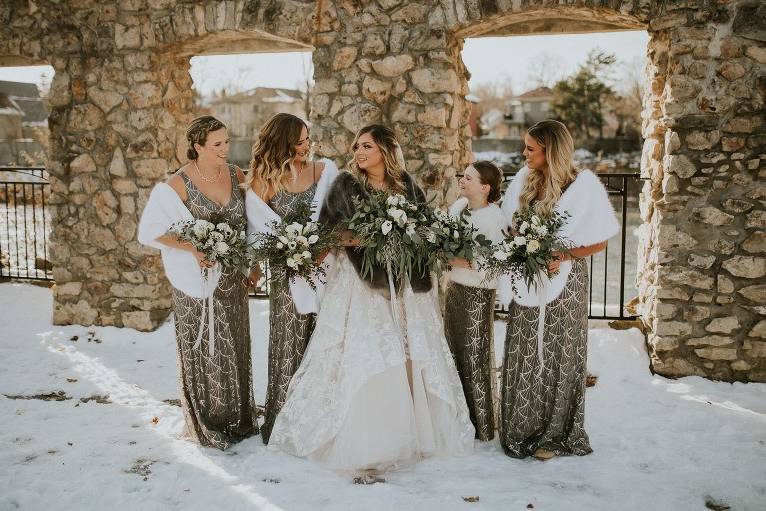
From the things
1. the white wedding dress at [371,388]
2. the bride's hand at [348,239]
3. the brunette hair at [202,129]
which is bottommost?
the white wedding dress at [371,388]

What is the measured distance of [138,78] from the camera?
646cm

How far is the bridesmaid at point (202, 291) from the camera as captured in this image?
3.99m

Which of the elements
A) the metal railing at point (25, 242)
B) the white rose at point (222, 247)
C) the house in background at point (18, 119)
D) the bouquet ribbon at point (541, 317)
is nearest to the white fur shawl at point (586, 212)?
the bouquet ribbon at point (541, 317)

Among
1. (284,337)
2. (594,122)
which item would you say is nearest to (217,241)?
(284,337)

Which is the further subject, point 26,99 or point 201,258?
point 26,99

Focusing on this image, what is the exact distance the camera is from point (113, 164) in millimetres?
6637

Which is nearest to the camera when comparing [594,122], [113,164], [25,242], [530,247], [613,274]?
[530,247]

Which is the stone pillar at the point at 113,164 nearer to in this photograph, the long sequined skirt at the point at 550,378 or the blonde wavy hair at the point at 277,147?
the blonde wavy hair at the point at 277,147

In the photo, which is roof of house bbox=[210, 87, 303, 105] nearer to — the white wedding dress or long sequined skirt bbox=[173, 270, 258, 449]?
long sequined skirt bbox=[173, 270, 258, 449]

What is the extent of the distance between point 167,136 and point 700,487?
18.1ft

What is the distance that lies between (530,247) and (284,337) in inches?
62.0

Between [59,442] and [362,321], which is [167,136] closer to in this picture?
[59,442]

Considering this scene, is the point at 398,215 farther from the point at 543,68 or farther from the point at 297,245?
the point at 543,68

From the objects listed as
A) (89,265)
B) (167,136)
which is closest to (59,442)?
(89,265)
